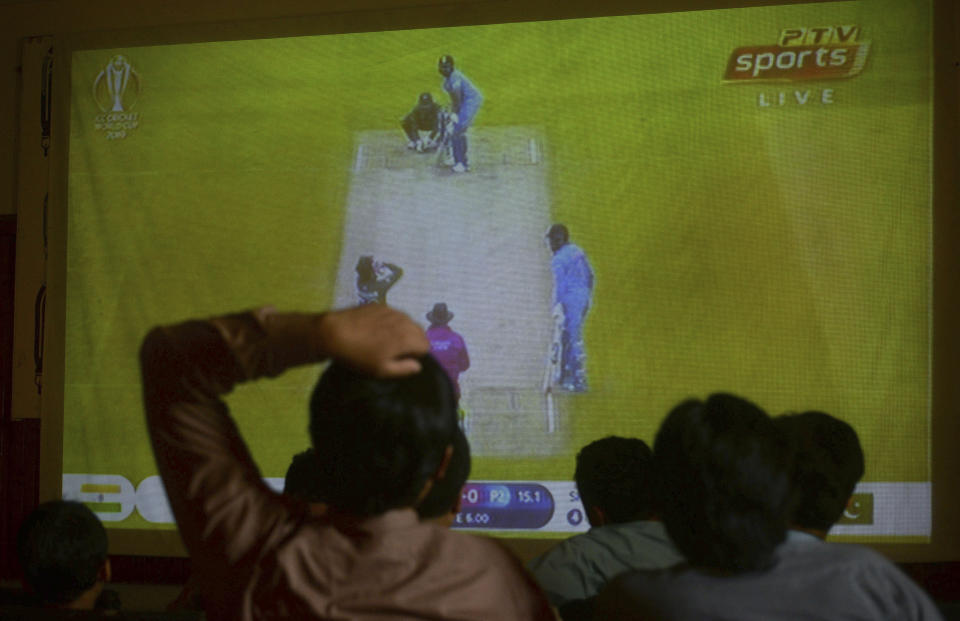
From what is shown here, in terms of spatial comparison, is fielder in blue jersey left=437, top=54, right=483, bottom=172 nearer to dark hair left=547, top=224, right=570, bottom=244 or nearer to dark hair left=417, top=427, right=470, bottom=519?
dark hair left=547, top=224, right=570, bottom=244

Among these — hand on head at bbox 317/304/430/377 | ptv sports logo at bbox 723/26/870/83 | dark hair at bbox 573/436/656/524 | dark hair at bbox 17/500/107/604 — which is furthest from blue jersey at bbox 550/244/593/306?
hand on head at bbox 317/304/430/377

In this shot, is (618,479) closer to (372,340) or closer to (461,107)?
(372,340)

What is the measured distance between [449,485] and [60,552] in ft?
2.76

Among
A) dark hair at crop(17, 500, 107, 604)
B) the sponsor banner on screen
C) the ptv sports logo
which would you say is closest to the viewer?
dark hair at crop(17, 500, 107, 604)

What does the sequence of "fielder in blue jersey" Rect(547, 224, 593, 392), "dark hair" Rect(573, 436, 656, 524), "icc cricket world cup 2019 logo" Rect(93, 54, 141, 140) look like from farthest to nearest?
"icc cricket world cup 2019 logo" Rect(93, 54, 141, 140)
"fielder in blue jersey" Rect(547, 224, 593, 392)
"dark hair" Rect(573, 436, 656, 524)

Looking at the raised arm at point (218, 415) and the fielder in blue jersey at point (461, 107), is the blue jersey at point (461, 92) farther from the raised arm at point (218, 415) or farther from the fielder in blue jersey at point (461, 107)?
the raised arm at point (218, 415)

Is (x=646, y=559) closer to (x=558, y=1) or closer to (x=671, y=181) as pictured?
(x=671, y=181)

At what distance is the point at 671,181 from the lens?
342 cm

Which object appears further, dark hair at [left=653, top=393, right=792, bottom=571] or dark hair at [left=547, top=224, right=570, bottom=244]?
dark hair at [left=547, top=224, right=570, bottom=244]

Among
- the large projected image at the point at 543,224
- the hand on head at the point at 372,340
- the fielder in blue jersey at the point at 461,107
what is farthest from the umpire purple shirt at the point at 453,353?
the hand on head at the point at 372,340

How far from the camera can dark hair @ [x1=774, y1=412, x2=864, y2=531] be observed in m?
1.53

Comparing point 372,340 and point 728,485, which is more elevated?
point 372,340

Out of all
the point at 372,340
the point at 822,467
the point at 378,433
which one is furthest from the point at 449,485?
the point at 822,467

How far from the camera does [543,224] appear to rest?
3.49 meters
